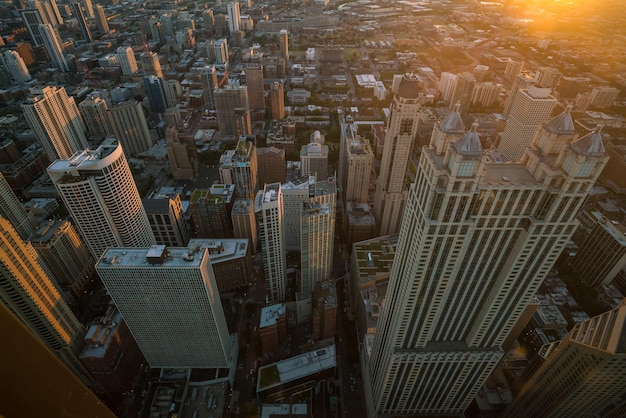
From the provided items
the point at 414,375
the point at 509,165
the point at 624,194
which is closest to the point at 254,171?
the point at 414,375

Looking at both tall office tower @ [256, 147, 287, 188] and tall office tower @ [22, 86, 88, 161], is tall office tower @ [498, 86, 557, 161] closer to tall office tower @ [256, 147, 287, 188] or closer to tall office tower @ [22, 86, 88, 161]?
Answer: tall office tower @ [256, 147, 287, 188]

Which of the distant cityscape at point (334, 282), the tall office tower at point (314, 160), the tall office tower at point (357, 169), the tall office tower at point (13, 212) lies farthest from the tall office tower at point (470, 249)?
the tall office tower at point (13, 212)

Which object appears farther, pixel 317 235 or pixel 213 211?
pixel 213 211

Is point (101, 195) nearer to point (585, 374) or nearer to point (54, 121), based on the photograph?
point (54, 121)

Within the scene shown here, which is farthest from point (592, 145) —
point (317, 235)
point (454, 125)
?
point (317, 235)

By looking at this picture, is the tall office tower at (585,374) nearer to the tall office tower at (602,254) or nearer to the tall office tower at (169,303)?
the tall office tower at (602,254)

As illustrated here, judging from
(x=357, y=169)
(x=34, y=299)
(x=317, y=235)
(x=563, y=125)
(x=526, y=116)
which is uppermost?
(x=563, y=125)

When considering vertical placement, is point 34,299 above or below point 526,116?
below
